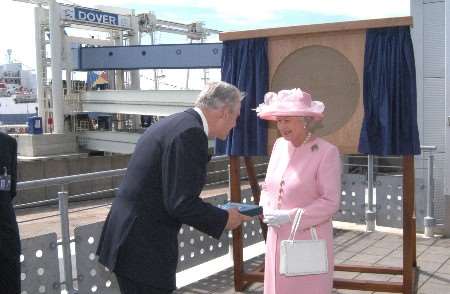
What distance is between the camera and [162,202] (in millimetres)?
2314

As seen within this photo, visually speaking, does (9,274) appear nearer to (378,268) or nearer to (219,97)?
(219,97)

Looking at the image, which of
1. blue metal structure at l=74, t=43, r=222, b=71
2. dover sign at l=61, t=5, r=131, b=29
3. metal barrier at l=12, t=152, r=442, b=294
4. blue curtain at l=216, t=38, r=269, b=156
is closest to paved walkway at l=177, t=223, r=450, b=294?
metal barrier at l=12, t=152, r=442, b=294

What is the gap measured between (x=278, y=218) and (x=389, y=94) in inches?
62.4

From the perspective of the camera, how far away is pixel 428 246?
607 cm

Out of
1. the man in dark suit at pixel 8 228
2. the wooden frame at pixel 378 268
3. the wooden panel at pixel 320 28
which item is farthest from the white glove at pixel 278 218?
the wooden panel at pixel 320 28

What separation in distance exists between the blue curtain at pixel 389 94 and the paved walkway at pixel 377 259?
1.39 meters

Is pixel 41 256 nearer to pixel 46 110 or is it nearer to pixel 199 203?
pixel 199 203

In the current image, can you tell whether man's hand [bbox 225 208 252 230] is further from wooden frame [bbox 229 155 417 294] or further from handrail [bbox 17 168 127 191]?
wooden frame [bbox 229 155 417 294]

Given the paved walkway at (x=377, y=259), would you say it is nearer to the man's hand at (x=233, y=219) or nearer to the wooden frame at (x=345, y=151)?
the wooden frame at (x=345, y=151)

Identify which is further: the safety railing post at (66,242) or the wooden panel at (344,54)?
the wooden panel at (344,54)

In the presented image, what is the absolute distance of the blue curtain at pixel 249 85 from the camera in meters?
4.49

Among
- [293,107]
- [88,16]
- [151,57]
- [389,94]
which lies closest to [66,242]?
[293,107]

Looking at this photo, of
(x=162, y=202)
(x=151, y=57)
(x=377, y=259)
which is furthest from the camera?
(x=151, y=57)

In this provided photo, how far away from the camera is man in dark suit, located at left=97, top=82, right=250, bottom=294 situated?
2.23 meters
